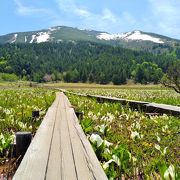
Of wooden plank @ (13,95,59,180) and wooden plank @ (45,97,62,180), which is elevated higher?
wooden plank @ (13,95,59,180)

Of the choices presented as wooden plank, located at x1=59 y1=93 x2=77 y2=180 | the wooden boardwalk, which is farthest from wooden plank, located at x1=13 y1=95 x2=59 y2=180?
wooden plank, located at x1=59 y1=93 x2=77 y2=180

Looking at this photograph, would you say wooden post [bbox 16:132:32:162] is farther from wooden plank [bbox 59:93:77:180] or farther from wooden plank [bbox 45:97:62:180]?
wooden plank [bbox 59:93:77:180]

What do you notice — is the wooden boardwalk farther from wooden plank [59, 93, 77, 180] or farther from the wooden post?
the wooden post

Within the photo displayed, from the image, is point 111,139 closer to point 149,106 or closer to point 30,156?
point 30,156

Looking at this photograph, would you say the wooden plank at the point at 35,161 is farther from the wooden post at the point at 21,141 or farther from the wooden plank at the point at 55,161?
the wooden post at the point at 21,141

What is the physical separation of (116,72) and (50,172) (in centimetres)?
17273

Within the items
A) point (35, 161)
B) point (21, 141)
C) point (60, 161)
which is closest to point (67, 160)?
point (60, 161)

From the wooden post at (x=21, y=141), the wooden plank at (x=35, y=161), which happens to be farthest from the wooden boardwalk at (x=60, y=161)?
the wooden post at (x=21, y=141)

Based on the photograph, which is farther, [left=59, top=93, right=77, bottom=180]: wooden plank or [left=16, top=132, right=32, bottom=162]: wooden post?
[left=16, top=132, right=32, bottom=162]: wooden post

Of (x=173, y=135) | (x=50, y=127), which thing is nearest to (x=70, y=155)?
(x=50, y=127)

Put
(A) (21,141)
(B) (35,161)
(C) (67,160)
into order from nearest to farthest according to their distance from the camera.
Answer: (B) (35,161) → (C) (67,160) → (A) (21,141)

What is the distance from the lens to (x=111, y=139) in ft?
21.4

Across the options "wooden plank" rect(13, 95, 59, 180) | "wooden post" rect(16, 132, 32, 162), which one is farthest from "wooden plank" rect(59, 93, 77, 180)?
"wooden post" rect(16, 132, 32, 162)

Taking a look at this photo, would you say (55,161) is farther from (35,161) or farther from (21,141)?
(21,141)
